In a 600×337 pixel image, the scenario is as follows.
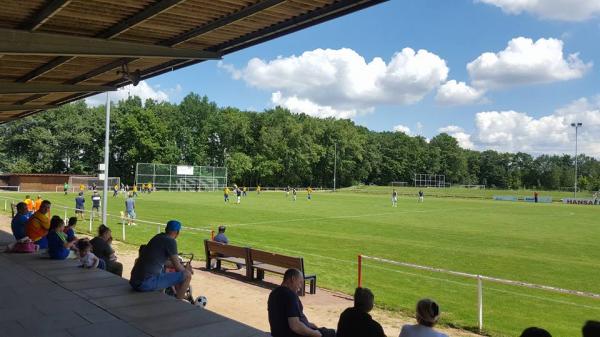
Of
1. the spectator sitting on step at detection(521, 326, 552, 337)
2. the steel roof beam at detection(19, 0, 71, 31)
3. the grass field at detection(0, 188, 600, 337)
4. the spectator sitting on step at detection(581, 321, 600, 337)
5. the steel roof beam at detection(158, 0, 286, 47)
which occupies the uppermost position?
the steel roof beam at detection(158, 0, 286, 47)

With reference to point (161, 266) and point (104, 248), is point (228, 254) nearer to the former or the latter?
point (104, 248)

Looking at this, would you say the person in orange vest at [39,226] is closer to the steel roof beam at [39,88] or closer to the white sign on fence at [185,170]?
the steel roof beam at [39,88]

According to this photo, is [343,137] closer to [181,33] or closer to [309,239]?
[309,239]

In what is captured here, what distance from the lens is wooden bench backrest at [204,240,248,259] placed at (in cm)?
1234

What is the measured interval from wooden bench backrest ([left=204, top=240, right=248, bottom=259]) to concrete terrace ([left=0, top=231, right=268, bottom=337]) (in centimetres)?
389

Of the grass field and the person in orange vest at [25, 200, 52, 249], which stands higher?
the person in orange vest at [25, 200, 52, 249]

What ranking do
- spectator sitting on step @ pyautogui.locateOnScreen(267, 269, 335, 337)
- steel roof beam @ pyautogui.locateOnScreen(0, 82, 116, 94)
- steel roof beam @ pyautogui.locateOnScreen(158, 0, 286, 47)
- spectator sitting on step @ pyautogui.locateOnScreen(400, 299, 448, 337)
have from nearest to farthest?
spectator sitting on step @ pyautogui.locateOnScreen(400, 299, 448, 337) → spectator sitting on step @ pyautogui.locateOnScreen(267, 269, 335, 337) → steel roof beam @ pyautogui.locateOnScreen(158, 0, 286, 47) → steel roof beam @ pyautogui.locateOnScreen(0, 82, 116, 94)

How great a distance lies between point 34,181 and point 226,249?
62305mm

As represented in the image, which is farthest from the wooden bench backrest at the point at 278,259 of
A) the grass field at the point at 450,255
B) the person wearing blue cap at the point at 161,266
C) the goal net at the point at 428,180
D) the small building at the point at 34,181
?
the goal net at the point at 428,180

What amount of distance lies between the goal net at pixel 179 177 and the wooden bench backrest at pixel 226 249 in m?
60.5

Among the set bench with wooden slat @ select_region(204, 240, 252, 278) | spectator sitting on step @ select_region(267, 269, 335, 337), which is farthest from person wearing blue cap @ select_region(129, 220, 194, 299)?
bench with wooden slat @ select_region(204, 240, 252, 278)

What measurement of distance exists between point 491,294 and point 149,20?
9.68 metres

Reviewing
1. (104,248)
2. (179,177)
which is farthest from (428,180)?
(104,248)

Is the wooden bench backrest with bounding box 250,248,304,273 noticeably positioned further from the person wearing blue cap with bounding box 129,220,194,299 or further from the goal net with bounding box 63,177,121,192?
the goal net with bounding box 63,177,121,192
